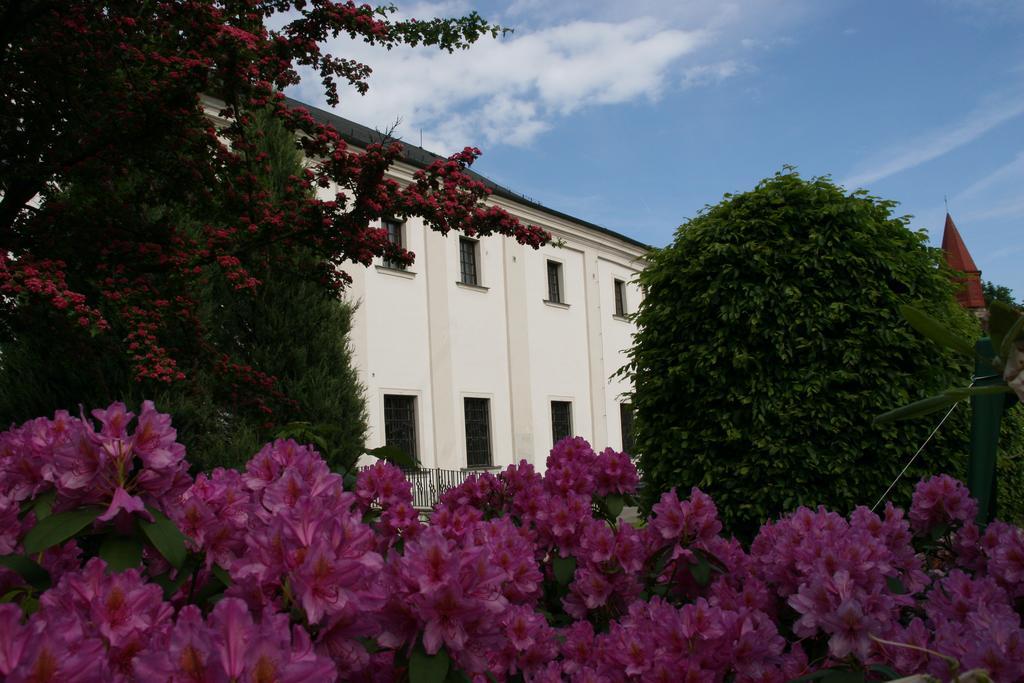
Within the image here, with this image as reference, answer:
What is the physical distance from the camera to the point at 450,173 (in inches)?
295

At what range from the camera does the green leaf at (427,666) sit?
0.92 m

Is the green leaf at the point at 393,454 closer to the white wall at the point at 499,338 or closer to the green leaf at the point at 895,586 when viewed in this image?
the green leaf at the point at 895,586

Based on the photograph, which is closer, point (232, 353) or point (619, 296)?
point (232, 353)

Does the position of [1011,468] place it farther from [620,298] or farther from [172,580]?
[620,298]

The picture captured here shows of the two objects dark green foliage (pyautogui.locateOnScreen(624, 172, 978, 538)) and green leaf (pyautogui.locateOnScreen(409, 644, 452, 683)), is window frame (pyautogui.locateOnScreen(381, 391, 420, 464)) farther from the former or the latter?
green leaf (pyautogui.locateOnScreen(409, 644, 452, 683))

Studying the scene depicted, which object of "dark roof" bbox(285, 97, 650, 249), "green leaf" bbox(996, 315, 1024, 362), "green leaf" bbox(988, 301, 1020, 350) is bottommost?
"green leaf" bbox(996, 315, 1024, 362)

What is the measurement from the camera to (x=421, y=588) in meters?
0.96

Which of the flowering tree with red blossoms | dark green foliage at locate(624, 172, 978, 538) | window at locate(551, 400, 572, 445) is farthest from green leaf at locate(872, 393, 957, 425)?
window at locate(551, 400, 572, 445)

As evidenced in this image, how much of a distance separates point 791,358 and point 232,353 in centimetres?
996

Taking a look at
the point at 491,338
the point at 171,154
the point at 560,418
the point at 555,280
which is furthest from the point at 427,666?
the point at 555,280

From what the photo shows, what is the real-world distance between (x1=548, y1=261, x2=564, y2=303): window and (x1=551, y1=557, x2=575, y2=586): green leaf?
22.1 meters

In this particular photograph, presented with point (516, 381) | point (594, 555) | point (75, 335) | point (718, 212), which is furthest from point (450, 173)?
point (516, 381)

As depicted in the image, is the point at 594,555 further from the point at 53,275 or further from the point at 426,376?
the point at 426,376

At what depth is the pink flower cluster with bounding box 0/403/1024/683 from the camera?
83cm
